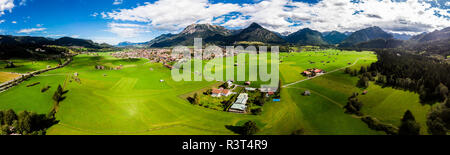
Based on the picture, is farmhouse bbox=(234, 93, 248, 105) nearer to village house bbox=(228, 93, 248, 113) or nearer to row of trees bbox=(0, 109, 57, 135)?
village house bbox=(228, 93, 248, 113)

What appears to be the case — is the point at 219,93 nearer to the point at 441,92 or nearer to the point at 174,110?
the point at 174,110

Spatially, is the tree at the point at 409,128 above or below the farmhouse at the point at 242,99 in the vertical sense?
below

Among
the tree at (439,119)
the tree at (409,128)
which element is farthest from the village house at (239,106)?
the tree at (439,119)

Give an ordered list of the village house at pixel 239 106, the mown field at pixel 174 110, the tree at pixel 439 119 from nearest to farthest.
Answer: the tree at pixel 439 119
the mown field at pixel 174 110
the village house at pixel 239 106

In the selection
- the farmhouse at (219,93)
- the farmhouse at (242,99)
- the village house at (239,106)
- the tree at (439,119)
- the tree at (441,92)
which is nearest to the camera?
the tree at (439,119)

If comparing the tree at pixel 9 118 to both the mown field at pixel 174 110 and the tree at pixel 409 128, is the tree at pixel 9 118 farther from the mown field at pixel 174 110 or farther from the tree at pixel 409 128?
the tree at pixel 409 128

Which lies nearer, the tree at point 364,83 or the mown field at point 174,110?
the mown field at point 174,110

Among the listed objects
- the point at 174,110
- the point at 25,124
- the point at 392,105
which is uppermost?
the point at 392,105

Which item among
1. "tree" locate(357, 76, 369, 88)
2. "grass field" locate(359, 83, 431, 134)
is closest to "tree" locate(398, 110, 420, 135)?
"grass field" locate(359, 83, 431, 134)

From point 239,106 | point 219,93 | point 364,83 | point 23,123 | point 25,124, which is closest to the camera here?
point 25,124

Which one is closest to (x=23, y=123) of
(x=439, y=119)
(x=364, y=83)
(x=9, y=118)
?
(x=9, y=118)
